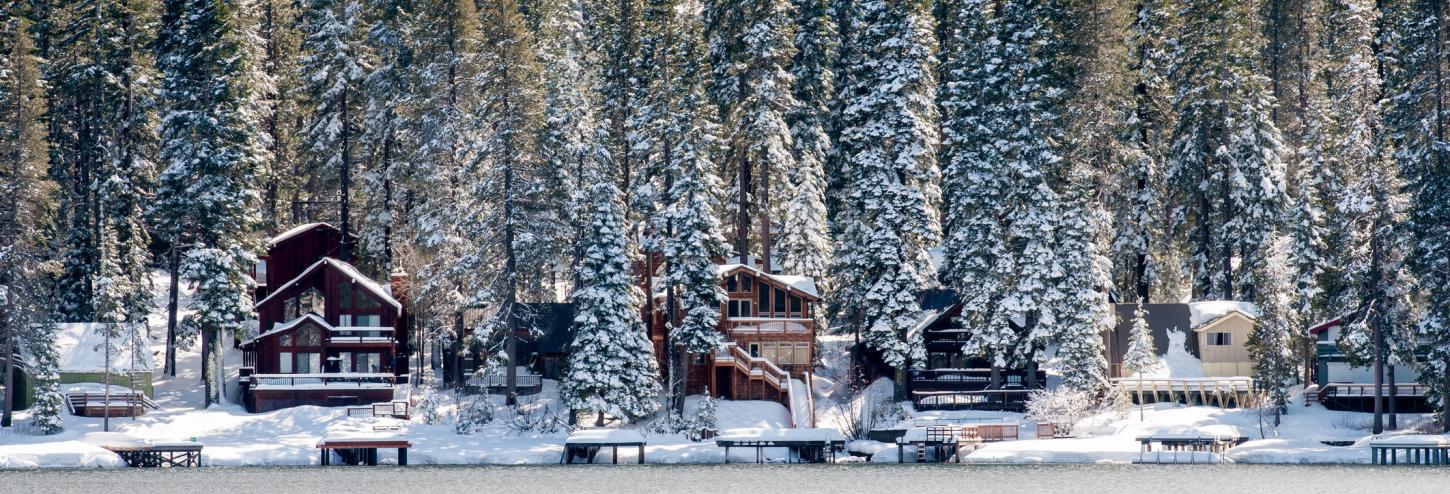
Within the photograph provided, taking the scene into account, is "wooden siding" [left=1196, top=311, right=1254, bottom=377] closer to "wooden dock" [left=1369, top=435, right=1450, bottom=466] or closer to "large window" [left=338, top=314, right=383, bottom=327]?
"wooden dock" [left=1369, top=435, right=1450, bottom=466]

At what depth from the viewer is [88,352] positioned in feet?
220

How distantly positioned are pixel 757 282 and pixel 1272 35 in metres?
29.1

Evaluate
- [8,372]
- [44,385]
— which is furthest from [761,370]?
[8,372]

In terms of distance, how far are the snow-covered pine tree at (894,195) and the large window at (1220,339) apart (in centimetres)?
1112

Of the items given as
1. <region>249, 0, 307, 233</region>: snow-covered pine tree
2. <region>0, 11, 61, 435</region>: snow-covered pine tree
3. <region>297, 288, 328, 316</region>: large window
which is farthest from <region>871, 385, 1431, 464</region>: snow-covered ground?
<region>249, 0, 307, 233</region>: snow-covered pine tree

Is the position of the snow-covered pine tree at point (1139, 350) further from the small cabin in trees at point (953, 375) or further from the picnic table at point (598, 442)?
the picnic table at point (598, 442)

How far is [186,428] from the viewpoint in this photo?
6425 centimetres

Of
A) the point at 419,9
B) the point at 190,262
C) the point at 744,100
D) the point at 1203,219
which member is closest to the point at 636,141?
the point at 744,100

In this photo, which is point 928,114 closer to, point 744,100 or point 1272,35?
point 744,100

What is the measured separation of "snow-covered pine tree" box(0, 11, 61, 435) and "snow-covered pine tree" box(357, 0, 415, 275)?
12.2m

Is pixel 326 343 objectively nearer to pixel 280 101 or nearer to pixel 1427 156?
pixel 280 101

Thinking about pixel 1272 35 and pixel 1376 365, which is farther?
pixel 1272 35

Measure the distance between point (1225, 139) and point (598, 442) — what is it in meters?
28.8

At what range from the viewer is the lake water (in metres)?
57.8
